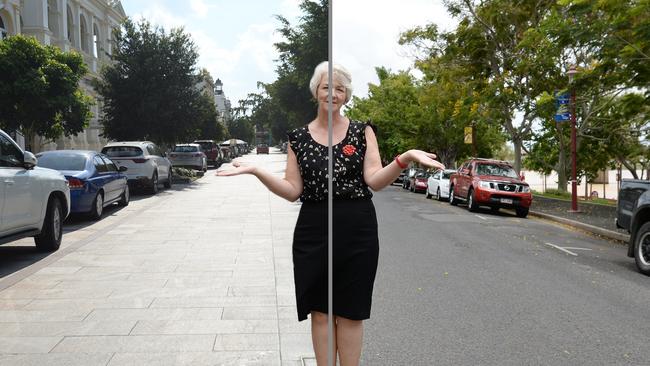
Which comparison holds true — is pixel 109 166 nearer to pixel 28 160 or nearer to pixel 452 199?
pixel 28 160

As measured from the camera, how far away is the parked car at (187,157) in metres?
30.0

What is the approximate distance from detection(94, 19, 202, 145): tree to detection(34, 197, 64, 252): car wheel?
16269 millimetres

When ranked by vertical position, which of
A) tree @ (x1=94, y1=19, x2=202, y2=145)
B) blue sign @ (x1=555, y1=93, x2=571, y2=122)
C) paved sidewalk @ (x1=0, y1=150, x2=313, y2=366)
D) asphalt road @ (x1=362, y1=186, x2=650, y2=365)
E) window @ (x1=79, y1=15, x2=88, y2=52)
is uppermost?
window @ (x1=79, y1=15, x2=88, y2=52)

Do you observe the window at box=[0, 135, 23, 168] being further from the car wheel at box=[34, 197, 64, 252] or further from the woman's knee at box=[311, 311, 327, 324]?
the woman's knee at box=[311, 311, 327, 324]

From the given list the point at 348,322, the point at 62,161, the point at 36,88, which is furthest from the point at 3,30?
the point at 348,322

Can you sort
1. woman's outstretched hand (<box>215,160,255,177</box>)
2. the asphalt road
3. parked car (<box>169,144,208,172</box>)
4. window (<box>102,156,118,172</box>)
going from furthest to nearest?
parked car (<box>169,144,208,172</box>)
window (<box>102,156,118,172</box>)
the asphalt road
woman's outstretched hand (<box>215,160,255,177</box>)

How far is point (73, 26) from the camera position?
119 feet

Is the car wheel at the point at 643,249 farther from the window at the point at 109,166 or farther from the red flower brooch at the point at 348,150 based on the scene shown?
the window at the point at 109,166

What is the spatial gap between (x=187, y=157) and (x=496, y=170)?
17.4 meters

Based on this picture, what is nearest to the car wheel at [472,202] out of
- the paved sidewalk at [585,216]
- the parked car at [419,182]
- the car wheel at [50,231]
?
the paved sidewalk at [585,216]

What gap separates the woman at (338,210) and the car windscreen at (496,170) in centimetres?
1587

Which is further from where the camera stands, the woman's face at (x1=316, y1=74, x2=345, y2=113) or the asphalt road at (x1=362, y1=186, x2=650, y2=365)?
the asphalt road at (x1=362, y1=186, x2=650, y2=365)

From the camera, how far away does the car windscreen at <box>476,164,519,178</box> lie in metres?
18.1

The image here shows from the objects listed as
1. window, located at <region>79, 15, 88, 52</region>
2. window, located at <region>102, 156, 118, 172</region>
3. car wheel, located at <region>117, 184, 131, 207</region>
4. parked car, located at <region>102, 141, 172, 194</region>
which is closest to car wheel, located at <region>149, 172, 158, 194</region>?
parked car, located at <region>102, 141, 172, 194</region>
